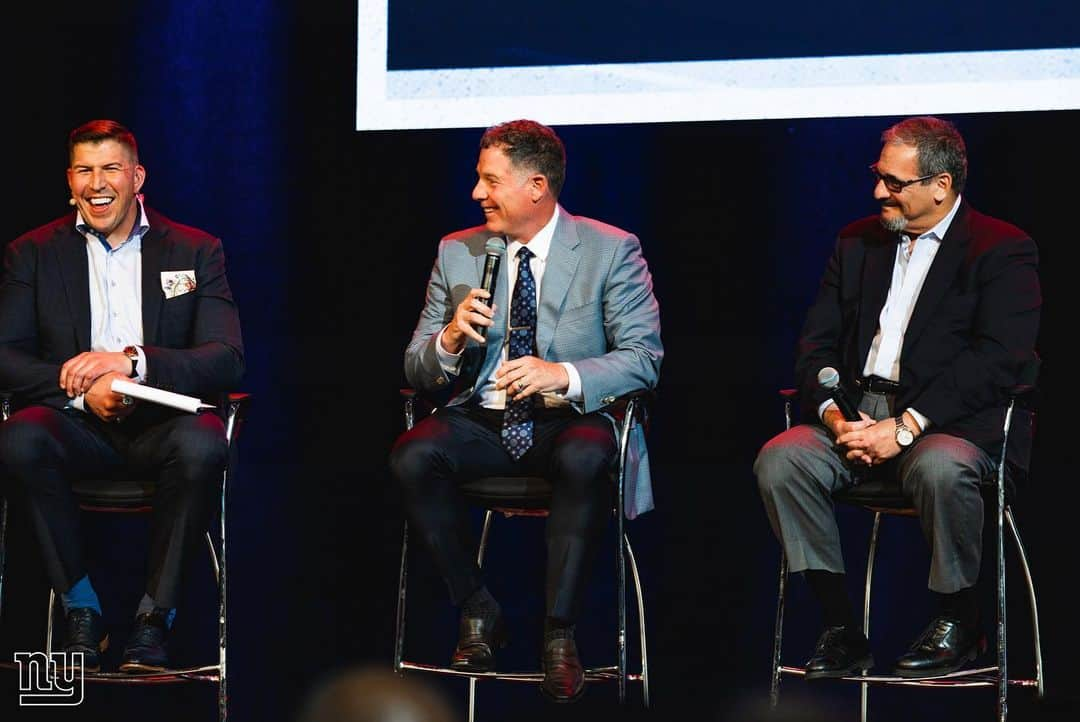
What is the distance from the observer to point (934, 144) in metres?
3.43

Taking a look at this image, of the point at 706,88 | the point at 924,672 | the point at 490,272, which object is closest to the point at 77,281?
the point at 490,272

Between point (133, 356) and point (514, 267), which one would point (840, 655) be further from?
point (133, 356)

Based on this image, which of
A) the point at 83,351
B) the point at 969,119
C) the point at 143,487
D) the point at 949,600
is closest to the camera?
the point at 949,600

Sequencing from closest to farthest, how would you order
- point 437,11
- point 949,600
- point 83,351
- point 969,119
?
1. point 949,600
2. point 83,351
3. point 969,119
4. point 437,11

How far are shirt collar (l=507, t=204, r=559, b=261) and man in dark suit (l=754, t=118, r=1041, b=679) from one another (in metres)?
0.70

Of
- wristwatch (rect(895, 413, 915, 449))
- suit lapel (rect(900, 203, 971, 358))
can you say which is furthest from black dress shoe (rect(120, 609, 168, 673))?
suit lapel (rect(900, 203, 971, 358))

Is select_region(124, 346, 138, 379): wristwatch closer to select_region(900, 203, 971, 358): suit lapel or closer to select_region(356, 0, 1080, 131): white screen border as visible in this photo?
select_region(356, 0, 1080, 131): white screen border

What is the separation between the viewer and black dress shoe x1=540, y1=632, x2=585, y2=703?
3209mm

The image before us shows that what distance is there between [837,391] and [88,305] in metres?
1.93

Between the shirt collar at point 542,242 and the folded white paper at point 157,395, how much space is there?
2.95ft

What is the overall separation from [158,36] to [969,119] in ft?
8.16

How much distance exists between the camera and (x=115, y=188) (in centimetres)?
375

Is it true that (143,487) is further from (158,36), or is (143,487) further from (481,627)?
(158,36)

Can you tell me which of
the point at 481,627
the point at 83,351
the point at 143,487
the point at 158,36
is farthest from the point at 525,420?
the point at 158,36
